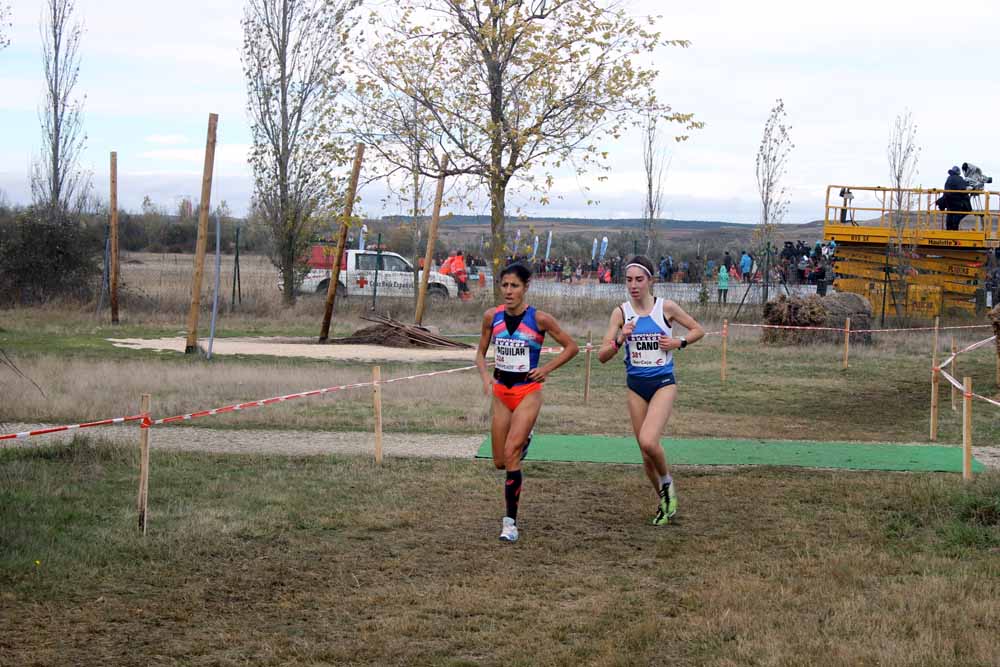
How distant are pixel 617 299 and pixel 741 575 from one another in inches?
1109

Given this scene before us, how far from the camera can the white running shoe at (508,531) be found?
773cm

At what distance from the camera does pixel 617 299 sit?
34719mm

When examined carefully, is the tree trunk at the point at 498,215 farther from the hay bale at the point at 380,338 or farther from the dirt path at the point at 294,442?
the dirt path at the point at 294,442

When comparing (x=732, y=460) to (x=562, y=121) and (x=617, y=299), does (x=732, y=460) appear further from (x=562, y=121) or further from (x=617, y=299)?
(x=617, y=299)

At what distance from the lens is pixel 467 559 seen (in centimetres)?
726

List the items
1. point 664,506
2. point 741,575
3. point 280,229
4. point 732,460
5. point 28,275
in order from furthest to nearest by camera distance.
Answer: point 280,229 < point 28,275 < point 732,460 < point 664,506 < point 741,575

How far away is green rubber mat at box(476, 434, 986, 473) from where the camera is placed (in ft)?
36.7

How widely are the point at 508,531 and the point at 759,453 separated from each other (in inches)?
191

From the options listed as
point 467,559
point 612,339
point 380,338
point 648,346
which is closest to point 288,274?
point 380,338

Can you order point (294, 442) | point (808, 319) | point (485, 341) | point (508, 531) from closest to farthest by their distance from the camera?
point (508, 531), point (485, 341), point (294, 442), point (808, 319)

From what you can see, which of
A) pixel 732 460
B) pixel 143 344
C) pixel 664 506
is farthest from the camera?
pixel 143 344

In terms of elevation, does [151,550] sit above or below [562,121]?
below

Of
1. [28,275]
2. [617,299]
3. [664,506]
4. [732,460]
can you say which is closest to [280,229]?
[28,275]

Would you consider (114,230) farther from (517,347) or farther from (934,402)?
(517,347)
